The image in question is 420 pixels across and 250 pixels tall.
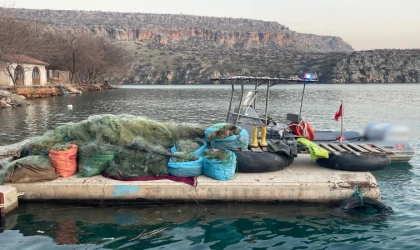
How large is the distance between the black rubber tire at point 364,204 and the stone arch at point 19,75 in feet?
198

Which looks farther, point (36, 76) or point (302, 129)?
point (36, 76)

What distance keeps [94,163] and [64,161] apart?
76 cm

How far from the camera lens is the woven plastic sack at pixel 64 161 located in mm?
9898

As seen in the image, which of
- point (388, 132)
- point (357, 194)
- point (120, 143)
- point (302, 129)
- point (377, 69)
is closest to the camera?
point (357, 194)

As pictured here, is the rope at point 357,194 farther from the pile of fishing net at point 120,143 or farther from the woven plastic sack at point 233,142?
the pile of fishing net at point 120,143

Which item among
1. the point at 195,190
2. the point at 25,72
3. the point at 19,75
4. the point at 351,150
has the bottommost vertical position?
the point at 195,190

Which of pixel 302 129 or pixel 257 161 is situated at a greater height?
pixel 302 129

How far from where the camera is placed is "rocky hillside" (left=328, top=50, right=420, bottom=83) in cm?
13775

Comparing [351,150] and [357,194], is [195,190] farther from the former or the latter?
[351,150]

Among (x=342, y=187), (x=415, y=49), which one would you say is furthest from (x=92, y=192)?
(x=415, y=49)

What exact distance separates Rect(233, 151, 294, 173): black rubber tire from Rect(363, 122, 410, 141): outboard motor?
7.16m

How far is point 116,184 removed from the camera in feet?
31.6

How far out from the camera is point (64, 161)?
995 centimetres

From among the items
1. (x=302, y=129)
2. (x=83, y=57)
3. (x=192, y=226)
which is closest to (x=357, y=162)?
(x=302, y=129)
